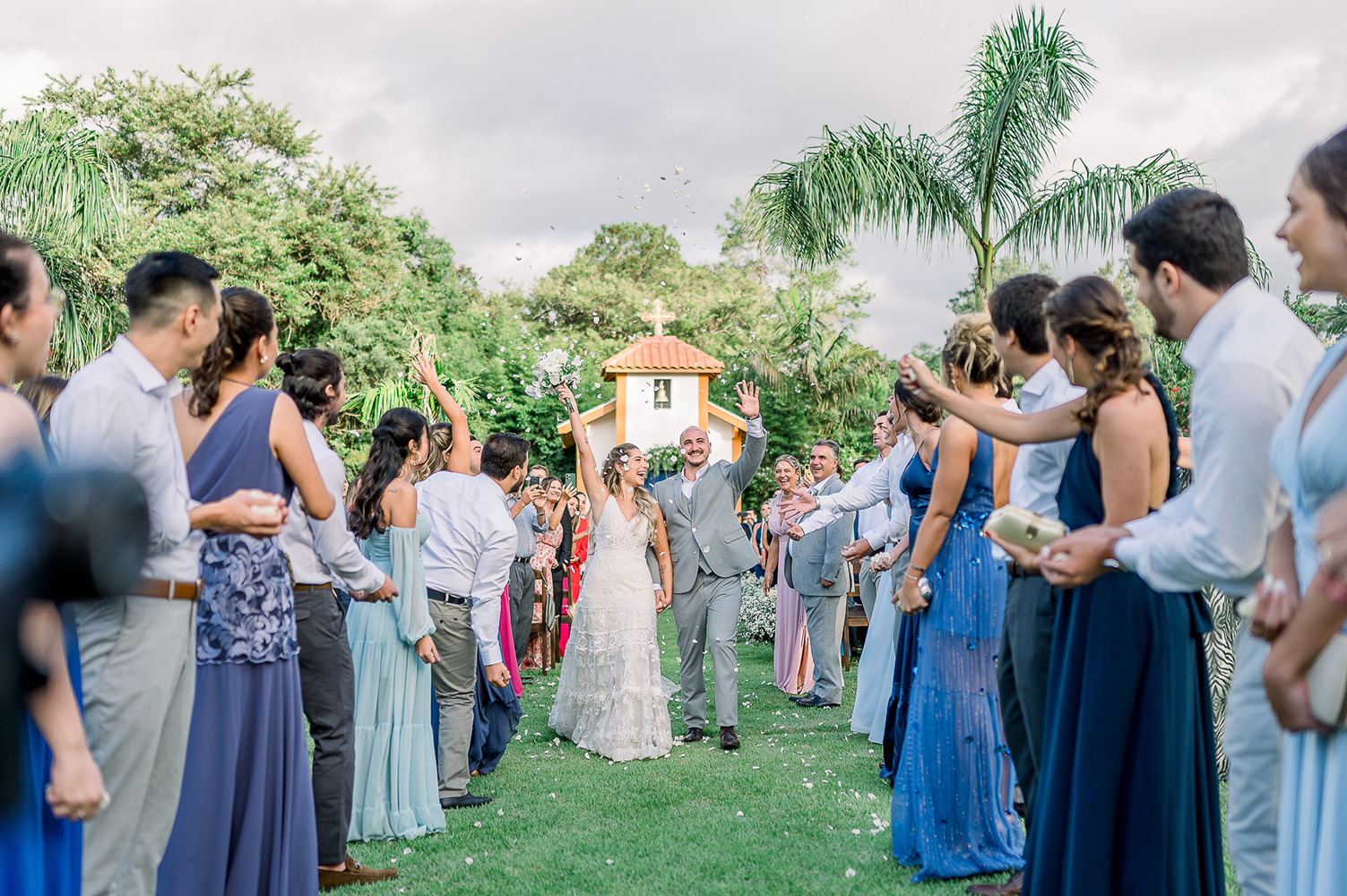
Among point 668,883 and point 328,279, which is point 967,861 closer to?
point 668,883

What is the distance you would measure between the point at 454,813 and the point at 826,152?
1071cm

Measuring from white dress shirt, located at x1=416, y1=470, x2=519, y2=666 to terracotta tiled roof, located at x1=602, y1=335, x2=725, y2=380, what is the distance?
2844 cm

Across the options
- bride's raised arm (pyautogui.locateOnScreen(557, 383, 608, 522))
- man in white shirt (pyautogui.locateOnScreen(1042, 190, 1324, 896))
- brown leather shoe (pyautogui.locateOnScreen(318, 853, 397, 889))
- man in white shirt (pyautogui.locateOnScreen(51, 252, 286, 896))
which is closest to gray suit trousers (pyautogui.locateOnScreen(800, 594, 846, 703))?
bride's raised arm (pyautogui.locateOnScreen(557, 383, 608, 522))

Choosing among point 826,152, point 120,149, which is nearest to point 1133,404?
point 826,152

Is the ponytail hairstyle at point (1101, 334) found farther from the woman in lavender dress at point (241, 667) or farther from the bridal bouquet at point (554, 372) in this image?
the bridal bouquet at point (554, 372)

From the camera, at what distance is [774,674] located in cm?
1116

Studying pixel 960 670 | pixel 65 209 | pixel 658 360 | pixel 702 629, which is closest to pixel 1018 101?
pixel 702 629

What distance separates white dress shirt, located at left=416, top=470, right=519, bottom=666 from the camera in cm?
592

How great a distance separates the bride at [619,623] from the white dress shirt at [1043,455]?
4.02 metres

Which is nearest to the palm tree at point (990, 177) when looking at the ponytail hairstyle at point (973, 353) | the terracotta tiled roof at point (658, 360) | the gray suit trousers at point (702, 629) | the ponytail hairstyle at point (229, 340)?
the gray suit trousers at point (702, 629)

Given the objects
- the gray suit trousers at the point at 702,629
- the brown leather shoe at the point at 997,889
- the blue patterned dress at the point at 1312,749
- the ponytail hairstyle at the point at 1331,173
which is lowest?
the brown leather shoe at the point at 997,889

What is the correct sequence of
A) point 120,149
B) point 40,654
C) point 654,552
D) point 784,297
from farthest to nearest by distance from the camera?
point 784,297 → point 120,149 → point 654,552 → point 40,654

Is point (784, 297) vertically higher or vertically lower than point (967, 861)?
higher

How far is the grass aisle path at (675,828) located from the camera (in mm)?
4496
